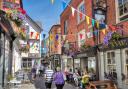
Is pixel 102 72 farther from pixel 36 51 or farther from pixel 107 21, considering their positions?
pixel 36 51

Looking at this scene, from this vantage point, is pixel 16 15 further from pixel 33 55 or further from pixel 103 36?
pixel 33 55

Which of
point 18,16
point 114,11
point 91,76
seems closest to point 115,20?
point 114,11

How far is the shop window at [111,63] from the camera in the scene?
1471 centimetres

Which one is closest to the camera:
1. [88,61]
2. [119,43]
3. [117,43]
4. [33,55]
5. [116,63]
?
[119,43]

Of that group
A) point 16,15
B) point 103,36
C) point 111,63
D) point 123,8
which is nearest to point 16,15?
point 16,15

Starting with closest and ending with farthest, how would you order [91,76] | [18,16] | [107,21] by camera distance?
[18,16] < [107,21] < [91,76]

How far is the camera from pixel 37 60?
131 feet

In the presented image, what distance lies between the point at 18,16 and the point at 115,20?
6.39 m

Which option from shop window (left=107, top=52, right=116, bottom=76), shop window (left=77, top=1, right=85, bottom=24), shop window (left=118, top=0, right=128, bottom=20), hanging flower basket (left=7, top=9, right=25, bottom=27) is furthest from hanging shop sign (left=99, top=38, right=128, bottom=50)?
shop window (left=77, top=1, right=85, bottom=24)

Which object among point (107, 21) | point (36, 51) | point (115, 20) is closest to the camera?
point (115, 20)

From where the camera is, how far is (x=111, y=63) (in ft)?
49.5

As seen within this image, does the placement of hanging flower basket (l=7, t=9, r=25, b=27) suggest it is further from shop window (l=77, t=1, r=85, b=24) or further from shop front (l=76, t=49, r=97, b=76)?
shop window (l=77, t=1, r=85, b=24)

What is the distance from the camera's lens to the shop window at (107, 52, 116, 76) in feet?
48.3

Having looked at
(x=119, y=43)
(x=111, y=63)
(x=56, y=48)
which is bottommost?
(x=111, y=63)
